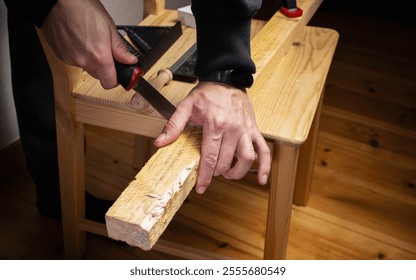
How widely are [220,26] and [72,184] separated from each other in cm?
52

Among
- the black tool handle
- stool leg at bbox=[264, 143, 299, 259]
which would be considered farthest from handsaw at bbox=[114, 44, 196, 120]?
stool leg at bbox=[264, 143, 299, 259]

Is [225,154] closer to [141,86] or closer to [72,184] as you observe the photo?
[141,86]

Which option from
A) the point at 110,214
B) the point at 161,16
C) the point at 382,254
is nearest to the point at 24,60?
the point at 161,16

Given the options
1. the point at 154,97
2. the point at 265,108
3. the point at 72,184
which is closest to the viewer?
the point at 154,97

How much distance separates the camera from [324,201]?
1.66m

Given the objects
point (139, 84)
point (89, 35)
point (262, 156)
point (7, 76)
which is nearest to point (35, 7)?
point (89, 35)

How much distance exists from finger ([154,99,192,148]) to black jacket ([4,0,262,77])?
74mm

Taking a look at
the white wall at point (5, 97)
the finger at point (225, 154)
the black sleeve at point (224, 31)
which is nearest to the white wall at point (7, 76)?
the white wall at point (5, 97)

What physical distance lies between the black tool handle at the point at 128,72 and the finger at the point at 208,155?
14 cm

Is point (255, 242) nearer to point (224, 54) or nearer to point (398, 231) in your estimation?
point (398, 231)

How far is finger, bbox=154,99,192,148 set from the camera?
0.87 meters

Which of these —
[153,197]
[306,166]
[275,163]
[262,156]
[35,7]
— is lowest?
[306,166]

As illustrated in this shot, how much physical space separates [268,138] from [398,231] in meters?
0.69

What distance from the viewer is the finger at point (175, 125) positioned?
34.2 inches
